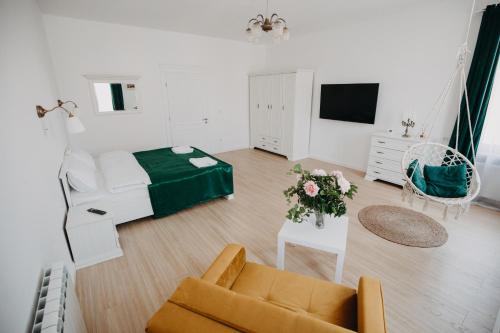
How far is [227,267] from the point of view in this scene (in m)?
1.43

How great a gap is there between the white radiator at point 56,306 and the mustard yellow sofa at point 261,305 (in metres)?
0.50

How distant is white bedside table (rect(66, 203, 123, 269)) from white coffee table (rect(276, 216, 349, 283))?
165cm

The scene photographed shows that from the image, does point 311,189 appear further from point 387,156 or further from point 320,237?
point 387,156

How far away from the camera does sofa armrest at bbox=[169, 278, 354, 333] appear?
2.69ft

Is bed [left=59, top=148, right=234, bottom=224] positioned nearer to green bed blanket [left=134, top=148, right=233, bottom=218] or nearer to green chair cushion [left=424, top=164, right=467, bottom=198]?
green bed blanket [left=134, top=148, right=233, bottom=218]

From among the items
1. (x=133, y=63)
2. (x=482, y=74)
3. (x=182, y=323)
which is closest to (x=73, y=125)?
(x=182, y=323)

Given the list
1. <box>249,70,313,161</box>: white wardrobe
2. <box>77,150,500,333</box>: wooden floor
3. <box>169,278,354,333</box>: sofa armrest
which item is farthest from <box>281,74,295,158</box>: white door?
<box>169,278,354,333</box>: sofa armrest

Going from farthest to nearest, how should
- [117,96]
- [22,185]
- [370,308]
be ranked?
[117,96] → [22,185] → [370,308]

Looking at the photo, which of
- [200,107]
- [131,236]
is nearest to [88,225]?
[131,236]

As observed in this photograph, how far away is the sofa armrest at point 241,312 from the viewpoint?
2.69ft

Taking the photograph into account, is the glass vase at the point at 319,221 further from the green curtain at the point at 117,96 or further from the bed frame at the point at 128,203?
the green curtain at the point at 117,96

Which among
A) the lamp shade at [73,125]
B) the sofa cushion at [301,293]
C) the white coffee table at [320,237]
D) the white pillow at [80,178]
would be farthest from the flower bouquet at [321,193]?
the white pillow at [80,178]

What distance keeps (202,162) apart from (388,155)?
3050 millimetres

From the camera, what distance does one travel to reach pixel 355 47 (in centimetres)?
444
